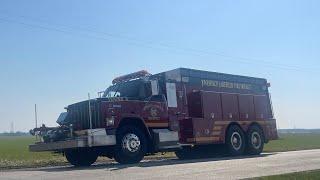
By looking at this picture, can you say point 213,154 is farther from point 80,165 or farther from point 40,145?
point 40,145

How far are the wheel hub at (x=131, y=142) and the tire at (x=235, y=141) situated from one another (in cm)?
541

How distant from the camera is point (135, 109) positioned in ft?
51.1

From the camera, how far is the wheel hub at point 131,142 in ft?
49.1

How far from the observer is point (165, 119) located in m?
17.0

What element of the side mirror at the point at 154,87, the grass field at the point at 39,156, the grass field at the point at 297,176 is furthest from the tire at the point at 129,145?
the grass field at the point at 297,176

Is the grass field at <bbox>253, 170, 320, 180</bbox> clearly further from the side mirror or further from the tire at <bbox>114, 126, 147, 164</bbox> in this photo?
the side mirror

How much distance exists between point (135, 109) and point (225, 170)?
4.38 metres

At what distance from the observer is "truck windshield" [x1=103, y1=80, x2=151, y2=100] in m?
16.4

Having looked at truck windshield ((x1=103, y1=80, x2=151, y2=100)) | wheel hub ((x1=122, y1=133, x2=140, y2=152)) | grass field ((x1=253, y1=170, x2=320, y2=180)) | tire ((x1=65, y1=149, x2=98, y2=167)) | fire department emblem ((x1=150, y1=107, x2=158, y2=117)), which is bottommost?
grass field ((x1=253, y1=170, x2=320, y2=180))

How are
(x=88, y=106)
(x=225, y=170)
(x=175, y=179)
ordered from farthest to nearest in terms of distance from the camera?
(x=88, y=106) < (x=225, y=170) < (x=175, y=179)

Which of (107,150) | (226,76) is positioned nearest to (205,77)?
(226,76)

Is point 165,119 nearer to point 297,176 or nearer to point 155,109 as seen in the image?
point 155,109

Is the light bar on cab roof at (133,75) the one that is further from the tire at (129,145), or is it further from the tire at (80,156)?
the tire at (80,156)

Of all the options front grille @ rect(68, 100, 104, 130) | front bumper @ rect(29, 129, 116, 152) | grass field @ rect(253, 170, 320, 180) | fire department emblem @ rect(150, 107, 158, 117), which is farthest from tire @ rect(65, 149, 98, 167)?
grass field @ rect(253, 170, 320, 180)
